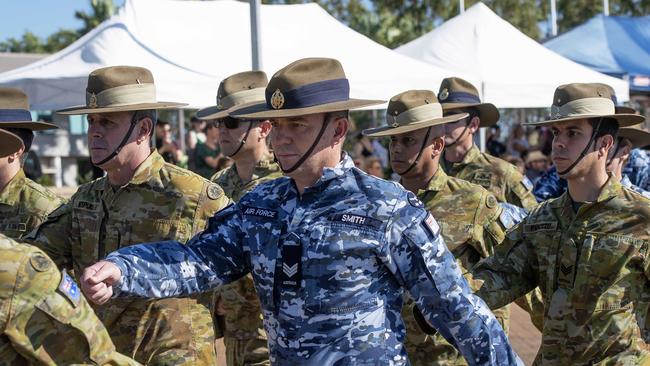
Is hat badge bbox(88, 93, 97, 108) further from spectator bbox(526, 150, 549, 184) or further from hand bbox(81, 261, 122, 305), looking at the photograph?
spectator bbox(526, 150, 549, 184)

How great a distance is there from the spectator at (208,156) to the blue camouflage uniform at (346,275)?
9742 millimetres

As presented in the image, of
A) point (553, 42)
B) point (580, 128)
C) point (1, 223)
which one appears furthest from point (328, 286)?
point (553, 42)

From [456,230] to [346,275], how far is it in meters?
2.47

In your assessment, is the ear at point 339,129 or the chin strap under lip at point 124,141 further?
the chin strap under lip at point 124,141

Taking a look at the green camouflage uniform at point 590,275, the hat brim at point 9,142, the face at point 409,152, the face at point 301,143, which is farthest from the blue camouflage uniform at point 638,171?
the hat brim at point 9,142

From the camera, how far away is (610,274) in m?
5.02

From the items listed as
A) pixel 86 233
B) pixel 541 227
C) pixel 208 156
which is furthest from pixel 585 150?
pixel 208 156

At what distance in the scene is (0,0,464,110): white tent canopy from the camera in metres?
10.8

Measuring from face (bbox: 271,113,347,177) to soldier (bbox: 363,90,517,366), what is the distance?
2081 mm

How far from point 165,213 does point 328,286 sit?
1752 millimetres

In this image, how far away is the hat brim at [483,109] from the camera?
893cm

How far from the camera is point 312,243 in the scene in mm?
3750

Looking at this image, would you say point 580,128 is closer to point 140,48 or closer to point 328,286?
point 328,286

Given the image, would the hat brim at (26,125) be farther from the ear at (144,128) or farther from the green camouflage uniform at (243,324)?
the green camouflage uniform at (243,324)
